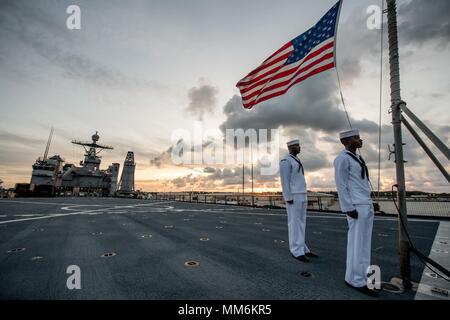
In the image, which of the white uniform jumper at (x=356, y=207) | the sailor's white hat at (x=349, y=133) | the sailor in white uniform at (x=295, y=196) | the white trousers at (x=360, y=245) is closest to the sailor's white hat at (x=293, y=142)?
the sailor in white uniform at (x=295, y=196)

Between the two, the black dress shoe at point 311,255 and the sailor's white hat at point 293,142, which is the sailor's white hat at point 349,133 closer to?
the sailor's white hat at point 293,142

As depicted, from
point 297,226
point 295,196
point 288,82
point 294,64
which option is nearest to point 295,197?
point 295,196

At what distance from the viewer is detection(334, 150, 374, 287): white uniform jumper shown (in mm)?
2875

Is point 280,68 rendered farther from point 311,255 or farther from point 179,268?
point 179,268

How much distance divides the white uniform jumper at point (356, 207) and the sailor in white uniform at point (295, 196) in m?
1.36

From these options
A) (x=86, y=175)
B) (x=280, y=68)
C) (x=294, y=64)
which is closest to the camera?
(x=294, y=64)

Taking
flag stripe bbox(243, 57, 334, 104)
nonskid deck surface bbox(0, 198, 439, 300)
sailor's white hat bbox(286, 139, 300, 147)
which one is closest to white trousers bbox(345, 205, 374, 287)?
nonskid deck surface bbox(0, 198, 439, 300)

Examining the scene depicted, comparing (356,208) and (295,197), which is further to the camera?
(295,197)

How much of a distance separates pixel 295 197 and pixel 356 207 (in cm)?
167

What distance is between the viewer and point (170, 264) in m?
3.73

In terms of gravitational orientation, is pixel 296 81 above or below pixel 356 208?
above

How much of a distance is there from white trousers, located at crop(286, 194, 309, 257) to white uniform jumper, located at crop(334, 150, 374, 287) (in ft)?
4.27

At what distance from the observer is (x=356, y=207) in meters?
3.03
